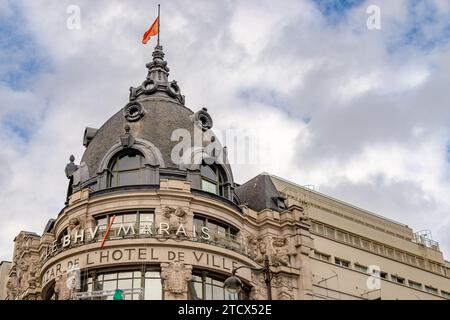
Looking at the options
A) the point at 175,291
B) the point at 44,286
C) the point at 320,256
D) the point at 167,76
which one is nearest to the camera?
the point at 175,291

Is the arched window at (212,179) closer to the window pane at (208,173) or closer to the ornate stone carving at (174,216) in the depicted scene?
the window pane at (208,173)

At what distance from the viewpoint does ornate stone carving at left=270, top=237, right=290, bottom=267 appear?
1815 inches

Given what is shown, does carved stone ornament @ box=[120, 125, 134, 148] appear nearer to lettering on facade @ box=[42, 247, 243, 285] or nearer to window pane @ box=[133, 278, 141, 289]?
lettering on facade @ box=[42, 247, 243, 285]

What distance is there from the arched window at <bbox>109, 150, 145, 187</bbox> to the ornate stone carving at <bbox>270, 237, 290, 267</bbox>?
10025mm

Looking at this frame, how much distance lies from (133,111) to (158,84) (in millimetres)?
5151

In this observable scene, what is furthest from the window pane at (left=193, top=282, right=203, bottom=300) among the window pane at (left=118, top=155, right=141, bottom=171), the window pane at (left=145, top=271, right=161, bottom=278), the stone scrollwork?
the stone scrollwork

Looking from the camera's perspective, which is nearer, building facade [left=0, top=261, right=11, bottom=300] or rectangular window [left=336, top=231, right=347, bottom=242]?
rectangular window [left=336, top=231, right=347, bottom=242]

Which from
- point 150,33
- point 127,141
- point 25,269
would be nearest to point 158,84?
point 150,33

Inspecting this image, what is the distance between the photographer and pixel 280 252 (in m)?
46.8

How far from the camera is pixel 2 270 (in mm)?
58188

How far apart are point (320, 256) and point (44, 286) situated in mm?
19513

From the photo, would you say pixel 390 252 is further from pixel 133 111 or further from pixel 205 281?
pixel 133 111

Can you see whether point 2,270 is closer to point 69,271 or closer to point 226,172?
point 69,271
